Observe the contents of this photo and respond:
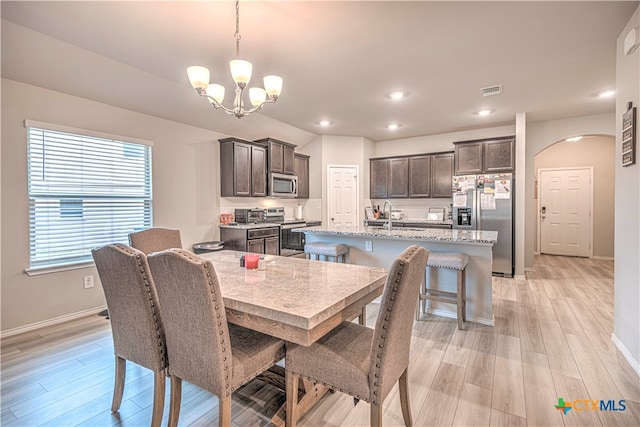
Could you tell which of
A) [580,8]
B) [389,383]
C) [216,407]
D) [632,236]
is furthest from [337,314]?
[580,8]

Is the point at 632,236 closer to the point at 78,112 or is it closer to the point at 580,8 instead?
the point at 580,8

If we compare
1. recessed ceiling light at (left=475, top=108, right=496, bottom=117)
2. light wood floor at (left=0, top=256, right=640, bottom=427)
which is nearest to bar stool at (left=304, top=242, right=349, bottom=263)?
light wood floor at (left=0, top=256, right=640, bottom=427)

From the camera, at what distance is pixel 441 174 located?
572cm

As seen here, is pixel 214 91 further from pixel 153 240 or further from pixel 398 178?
pixel 398 178

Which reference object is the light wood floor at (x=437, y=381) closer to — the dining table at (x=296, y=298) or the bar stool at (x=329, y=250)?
the dining table at (x=296, y=298)

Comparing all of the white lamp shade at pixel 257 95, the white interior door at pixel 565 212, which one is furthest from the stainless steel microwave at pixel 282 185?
the white interior door at pixel 565 212

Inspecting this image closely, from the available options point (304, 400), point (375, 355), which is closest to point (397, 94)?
point (375, 355)

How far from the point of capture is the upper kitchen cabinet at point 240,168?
15.4 ft

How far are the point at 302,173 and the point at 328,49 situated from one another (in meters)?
3.49

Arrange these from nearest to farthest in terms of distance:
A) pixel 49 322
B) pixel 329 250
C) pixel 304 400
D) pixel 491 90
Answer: pixel 304 400 < pixel 49 322 < pixel 329 250 < pixel 491 90

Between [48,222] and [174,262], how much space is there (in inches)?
109

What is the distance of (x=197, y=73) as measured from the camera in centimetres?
203

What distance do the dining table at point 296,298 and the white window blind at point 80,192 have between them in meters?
2.20

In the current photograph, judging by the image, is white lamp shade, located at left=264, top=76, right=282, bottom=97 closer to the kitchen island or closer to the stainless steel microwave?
the kitchen island
